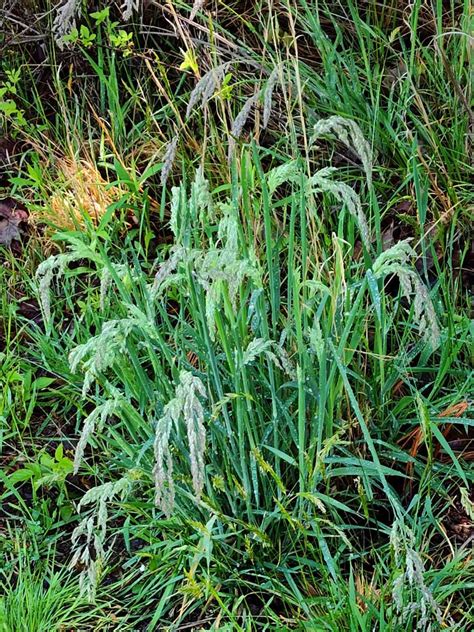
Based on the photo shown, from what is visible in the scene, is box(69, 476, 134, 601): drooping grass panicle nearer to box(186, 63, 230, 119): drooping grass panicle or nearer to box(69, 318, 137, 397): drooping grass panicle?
box(69, 318, 137, 397): drooping grass panicle

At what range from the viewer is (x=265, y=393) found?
2062mm

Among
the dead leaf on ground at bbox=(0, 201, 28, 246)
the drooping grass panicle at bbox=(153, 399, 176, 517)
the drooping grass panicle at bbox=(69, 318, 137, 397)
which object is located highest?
the drooping grass panicle at bbox=(69, 318, 137, 397)

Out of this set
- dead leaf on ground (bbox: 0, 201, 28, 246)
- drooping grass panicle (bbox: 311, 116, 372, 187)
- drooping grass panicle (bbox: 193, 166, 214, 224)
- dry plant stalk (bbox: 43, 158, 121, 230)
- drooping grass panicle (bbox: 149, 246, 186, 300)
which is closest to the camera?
drooping grass panicle (bbox: 311, 116, 372, 187)

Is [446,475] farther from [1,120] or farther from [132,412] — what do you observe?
[1,120]

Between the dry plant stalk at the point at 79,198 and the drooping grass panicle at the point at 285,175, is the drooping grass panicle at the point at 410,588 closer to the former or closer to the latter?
the drooping grass panicle at the point at 285,175

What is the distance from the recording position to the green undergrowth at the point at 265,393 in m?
A: 1.77

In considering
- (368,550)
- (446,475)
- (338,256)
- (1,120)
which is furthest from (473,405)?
(1,120)

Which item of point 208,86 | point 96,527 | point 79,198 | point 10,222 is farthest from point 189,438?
point 10,222

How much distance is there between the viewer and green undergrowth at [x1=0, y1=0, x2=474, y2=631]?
1771mm

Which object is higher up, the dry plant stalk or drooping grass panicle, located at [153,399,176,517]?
drooping grass panicle, located at [153,399,176,517]

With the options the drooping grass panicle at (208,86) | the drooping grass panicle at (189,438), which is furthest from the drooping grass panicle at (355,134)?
the drooping grass panicle at (189,438)

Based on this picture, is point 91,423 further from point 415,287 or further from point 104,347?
point 415,287

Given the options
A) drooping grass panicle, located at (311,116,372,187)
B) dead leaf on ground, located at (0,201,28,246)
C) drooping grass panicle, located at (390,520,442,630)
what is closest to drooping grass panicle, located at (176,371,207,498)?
drooping grass panicle, located at (390,520,442,630)

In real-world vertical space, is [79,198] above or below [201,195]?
below
